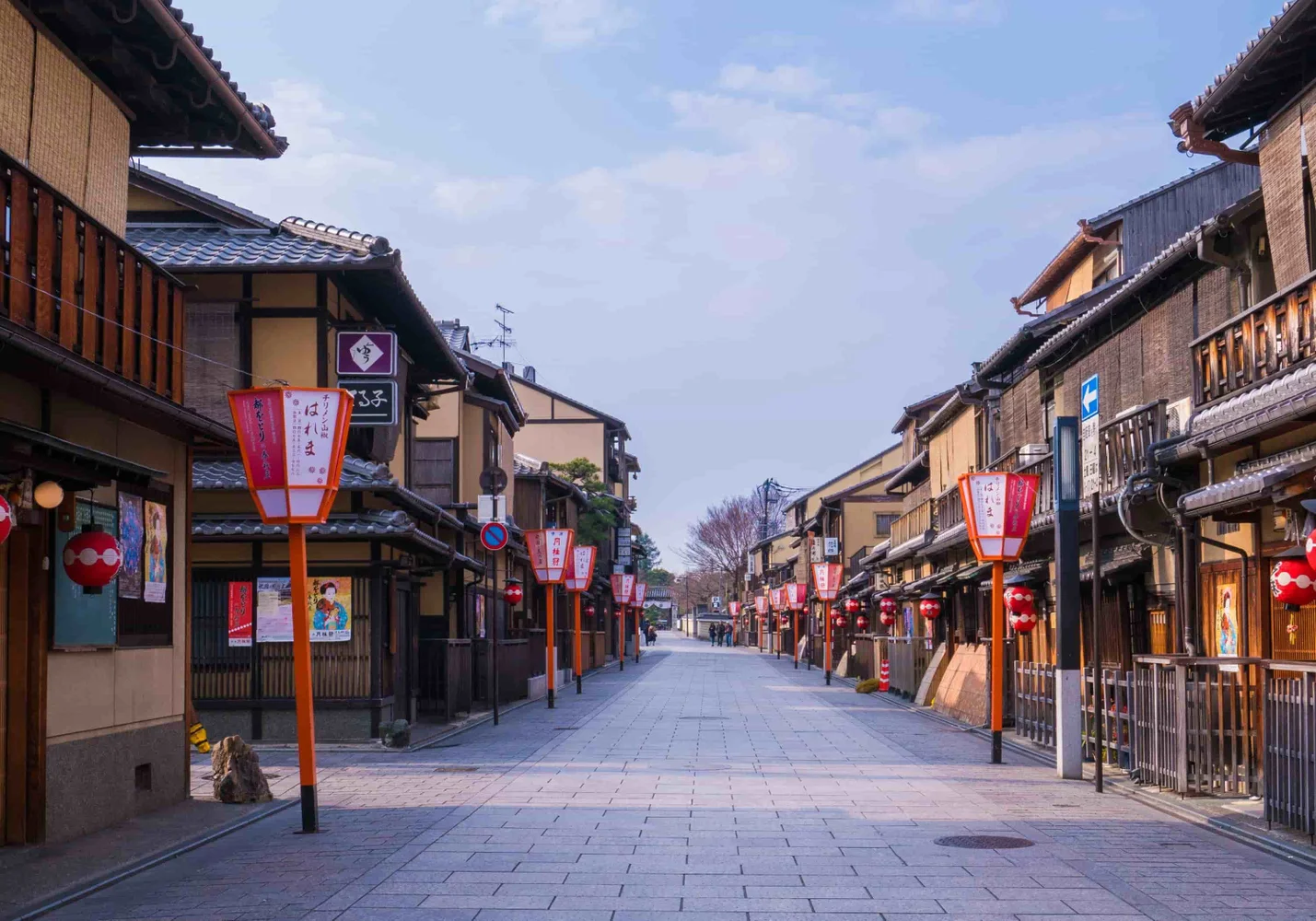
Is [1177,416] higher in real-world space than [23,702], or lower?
higher

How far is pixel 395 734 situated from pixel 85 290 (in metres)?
10.4

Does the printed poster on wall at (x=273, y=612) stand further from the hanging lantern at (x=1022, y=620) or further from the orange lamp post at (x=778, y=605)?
the orange lamp post at (x=778, y=605)

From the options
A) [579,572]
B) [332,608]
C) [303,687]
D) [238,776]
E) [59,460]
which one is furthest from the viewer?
[579,572]

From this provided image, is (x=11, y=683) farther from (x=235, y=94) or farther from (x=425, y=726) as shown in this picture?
(x=425, y=726)

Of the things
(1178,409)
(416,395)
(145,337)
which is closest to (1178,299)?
(1178,409)

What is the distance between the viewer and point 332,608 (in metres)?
21.0

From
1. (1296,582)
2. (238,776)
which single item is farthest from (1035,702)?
(238,776)

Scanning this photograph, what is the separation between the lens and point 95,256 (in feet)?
39.4

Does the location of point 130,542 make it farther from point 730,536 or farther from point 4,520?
point 730,536

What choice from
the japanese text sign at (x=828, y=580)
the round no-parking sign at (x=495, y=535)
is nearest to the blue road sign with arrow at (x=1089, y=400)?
the round no-parking sign at (x=495, y=535)

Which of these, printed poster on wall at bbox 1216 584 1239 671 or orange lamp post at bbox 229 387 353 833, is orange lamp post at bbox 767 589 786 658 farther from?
orange lamp post at bbox 229 387 353 833

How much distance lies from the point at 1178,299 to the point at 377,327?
39.6 ft

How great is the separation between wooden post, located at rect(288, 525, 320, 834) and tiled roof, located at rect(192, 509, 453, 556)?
713cm

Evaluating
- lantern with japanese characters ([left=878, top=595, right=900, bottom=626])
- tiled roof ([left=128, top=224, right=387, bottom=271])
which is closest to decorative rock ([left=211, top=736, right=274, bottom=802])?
tiled roof ([left=128, top=224, right=387, bottom=271])
